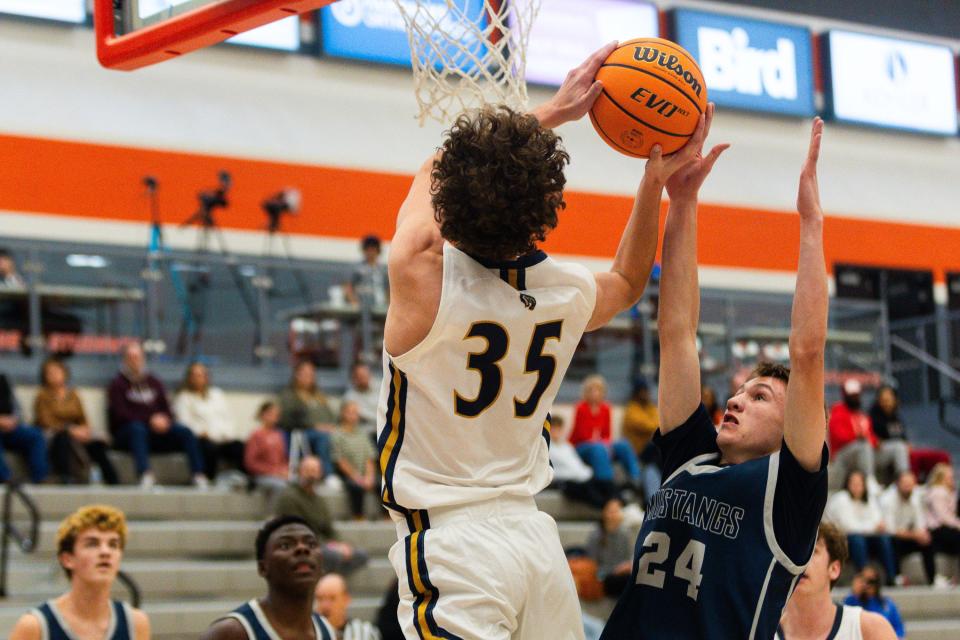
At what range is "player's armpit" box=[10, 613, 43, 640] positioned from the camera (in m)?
4.61

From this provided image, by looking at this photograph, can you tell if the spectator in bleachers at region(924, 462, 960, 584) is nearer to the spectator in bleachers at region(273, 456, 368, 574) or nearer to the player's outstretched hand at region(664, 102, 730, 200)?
the spectator in bleachers at region(273, 456, 368, 574)

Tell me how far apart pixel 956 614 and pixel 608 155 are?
6.31m

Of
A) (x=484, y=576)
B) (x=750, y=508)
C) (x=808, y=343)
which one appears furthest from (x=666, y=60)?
(x=484, y=576)

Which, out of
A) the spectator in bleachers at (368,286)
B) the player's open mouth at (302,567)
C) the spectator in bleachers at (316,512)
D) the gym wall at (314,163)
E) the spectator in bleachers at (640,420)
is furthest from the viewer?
the gym wall at (314,163)

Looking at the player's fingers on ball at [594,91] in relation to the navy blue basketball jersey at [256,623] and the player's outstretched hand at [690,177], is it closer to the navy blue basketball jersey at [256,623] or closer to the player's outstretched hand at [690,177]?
Result: the player's outstretched hand at [690,177]

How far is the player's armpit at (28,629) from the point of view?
15.1 ft

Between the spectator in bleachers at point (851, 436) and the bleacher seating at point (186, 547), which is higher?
the spectator in bleachers at point (851, 436)

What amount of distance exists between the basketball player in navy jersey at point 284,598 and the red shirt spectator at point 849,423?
8.29 metres

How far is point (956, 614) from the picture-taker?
10844 mm

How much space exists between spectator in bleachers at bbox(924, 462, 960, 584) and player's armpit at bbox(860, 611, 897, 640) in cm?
773

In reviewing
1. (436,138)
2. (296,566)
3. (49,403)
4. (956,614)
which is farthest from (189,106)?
(296,566)

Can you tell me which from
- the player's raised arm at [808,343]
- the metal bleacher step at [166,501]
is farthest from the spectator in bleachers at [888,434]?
the player's raised arm at [808,343]

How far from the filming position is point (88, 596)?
4812 millimetres

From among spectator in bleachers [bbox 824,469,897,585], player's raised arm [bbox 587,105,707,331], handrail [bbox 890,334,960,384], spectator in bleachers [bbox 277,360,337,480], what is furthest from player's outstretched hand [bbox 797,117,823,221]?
handrail [bbox 890,334,960,384]
